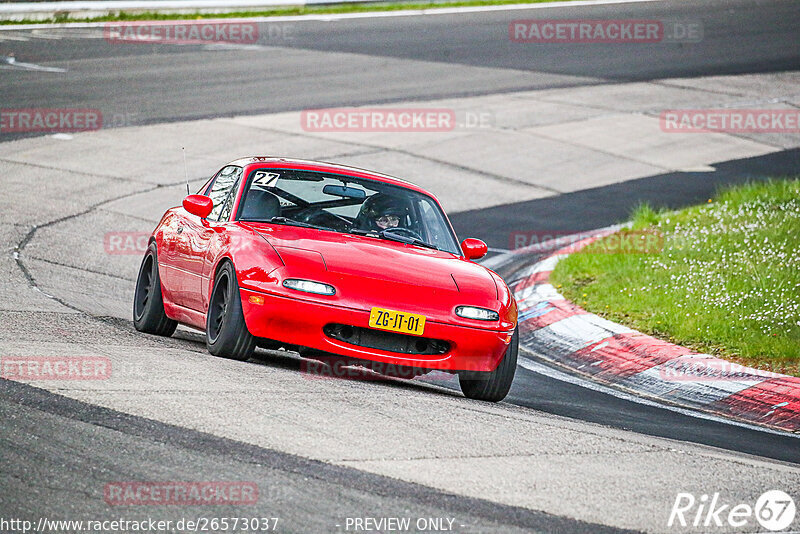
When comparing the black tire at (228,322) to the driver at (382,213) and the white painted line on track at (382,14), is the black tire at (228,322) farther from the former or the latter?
the white painted line on track at (382,14)

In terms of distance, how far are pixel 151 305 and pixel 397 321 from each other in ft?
8.73

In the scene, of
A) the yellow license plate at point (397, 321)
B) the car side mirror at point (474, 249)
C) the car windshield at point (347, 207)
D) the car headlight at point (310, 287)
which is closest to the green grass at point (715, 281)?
the car side mirror at point (474, 249)

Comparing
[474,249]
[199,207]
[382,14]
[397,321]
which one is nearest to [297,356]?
[199,207]

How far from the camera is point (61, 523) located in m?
4.38

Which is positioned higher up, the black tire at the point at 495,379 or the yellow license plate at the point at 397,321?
the yellow license plate at the point at 397,321

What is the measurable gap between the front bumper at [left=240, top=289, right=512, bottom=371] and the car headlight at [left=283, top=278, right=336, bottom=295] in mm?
72

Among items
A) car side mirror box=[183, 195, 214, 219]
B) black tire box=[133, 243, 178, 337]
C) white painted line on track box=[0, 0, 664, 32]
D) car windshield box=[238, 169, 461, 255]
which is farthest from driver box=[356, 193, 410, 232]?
white painted line on track box=[0, 0, 664, 32]

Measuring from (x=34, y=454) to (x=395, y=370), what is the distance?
2.83m

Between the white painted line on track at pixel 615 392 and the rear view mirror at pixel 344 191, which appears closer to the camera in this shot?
the white painted line on track at pixel 615 392

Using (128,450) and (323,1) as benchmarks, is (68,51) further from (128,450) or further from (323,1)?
(128,450)

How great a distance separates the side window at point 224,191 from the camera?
867cm

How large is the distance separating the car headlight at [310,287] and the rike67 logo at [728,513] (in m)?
2.65

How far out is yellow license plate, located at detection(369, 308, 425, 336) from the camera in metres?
7.21

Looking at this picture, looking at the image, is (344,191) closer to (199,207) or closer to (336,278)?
(199,207)
